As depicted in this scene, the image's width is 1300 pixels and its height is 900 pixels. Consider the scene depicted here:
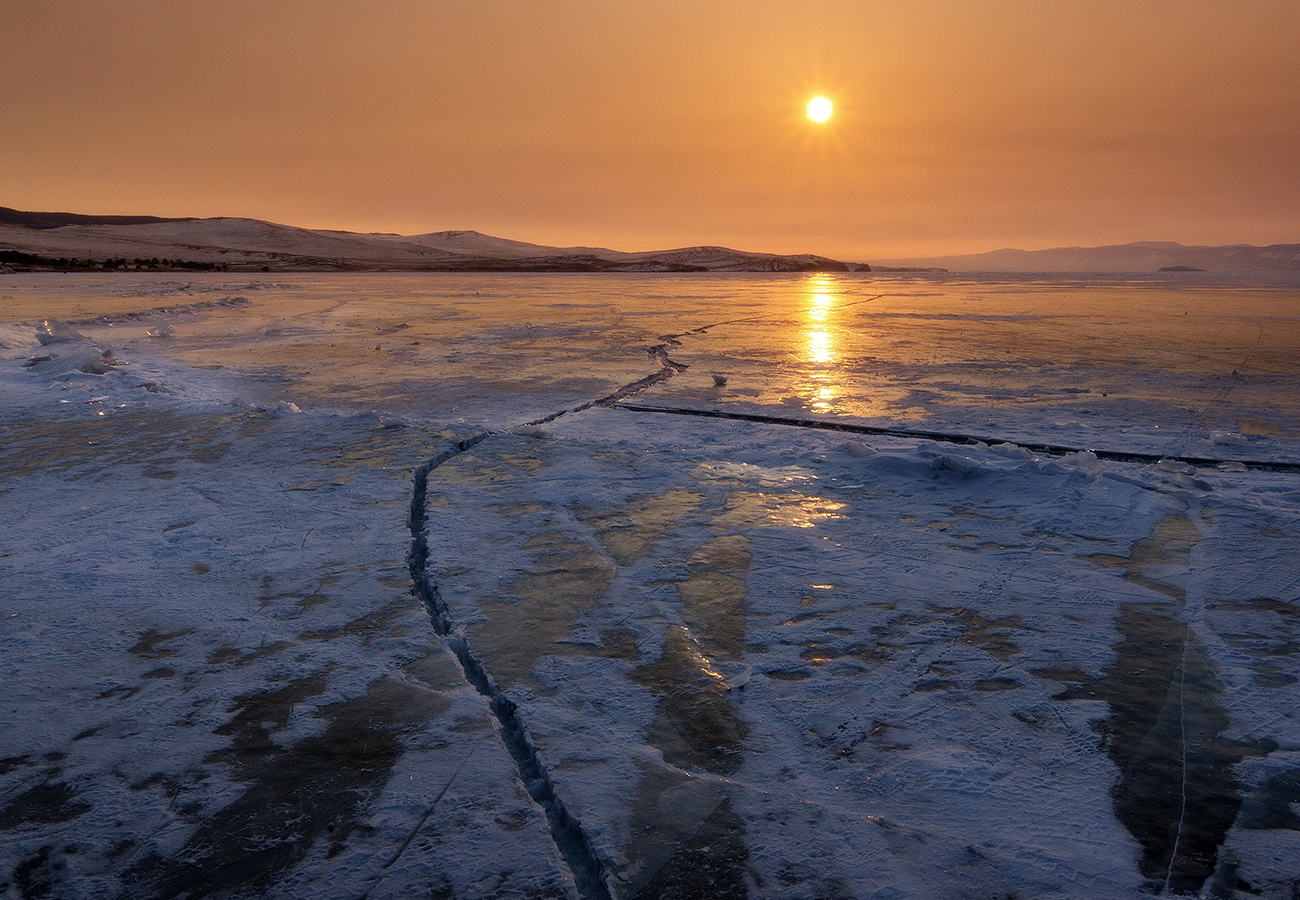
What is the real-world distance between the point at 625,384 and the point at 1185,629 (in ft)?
15.6

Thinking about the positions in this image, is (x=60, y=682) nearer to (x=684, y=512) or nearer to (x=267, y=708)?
(x=267, y=708)

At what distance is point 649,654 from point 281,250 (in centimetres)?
9442

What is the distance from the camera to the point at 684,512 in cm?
337

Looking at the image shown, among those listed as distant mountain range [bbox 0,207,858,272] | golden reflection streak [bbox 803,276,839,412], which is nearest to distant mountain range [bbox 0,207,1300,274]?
distant mountain range [bbox 0,207,858,272]

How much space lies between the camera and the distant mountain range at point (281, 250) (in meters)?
59.6

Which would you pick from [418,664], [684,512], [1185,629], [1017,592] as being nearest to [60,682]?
[418,664]

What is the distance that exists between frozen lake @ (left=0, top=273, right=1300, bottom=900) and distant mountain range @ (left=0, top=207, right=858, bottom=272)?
163 ft

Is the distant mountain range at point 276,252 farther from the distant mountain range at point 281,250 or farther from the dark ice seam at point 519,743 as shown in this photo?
the dark ice seam at point 519,743

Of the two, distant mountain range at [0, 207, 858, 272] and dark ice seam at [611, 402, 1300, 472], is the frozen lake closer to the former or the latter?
dark ice seam at [611, 402, 1300, 472]

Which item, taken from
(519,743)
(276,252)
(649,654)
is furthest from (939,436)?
(276,252)

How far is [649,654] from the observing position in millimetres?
2199

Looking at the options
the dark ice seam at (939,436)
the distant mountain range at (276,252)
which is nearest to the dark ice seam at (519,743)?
the dark ice seam at (939,436)

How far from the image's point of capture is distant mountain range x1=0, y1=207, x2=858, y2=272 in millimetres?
59625

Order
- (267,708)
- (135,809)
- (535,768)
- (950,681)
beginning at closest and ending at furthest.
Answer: (135,809), (535,768), (267,708), (950,681)
